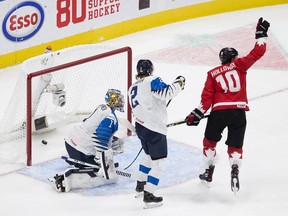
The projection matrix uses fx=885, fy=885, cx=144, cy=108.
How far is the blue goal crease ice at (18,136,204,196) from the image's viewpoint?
7383mm

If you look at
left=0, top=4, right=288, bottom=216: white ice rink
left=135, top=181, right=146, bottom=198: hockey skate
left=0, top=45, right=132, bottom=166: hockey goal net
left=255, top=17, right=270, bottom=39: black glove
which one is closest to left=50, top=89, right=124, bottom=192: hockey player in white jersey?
left=0, top=4, right=288, bottom=216: white ice rink

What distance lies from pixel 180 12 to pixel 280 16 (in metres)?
1.59

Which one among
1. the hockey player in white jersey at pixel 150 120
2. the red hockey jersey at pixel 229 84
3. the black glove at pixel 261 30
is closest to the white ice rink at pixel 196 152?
the hockey player in white jersey at pixel 150 120

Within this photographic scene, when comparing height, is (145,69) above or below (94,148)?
above

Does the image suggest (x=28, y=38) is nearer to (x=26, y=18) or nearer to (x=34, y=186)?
(x=26, y=18)

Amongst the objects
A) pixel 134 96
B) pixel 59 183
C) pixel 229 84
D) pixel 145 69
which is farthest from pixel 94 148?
pixel 229 84

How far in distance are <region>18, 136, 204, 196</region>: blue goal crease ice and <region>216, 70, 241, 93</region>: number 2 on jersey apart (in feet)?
3.25

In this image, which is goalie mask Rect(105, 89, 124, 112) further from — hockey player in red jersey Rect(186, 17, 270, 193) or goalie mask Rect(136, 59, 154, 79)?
hockey player in red jersey Rect(186, 17, 270, 193)

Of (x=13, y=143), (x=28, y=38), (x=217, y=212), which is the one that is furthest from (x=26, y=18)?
(x=217, y=212)

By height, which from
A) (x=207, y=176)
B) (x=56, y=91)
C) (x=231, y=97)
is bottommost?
(x=207, y=176)

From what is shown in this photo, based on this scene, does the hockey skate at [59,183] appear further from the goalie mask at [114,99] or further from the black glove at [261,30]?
the black glove at [261,30]

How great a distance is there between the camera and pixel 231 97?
23.1 ft

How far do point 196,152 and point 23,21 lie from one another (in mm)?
3479

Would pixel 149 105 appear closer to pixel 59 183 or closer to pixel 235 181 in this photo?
pixel 235 181
